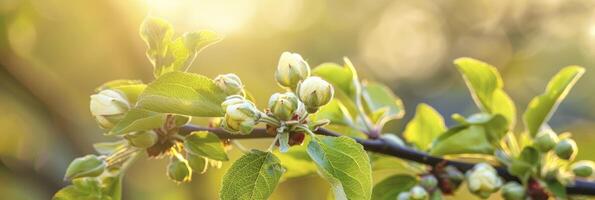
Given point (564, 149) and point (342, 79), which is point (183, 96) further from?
point (564, 149)

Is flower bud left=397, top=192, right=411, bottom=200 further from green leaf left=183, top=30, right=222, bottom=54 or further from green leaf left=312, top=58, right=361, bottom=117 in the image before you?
green leaf left=183, top=30, right=222, bottom=54

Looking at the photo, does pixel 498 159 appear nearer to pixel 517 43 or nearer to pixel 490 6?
pixel 517 43

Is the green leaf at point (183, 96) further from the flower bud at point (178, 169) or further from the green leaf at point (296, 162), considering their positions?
the green leaf at point (296, 162)

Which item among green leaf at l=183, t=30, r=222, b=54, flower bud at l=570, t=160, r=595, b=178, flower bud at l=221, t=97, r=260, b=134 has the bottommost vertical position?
flower bud at l=570, t=160, r=595, b=178

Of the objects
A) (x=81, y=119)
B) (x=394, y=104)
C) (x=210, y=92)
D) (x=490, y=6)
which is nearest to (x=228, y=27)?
(x=81, y=119)

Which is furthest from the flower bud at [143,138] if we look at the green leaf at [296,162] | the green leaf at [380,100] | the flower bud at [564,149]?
the flower bud at [564,149]

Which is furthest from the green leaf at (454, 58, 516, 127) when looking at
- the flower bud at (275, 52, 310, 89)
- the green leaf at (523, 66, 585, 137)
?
the flower bud at (275, 52, 310, 89)
